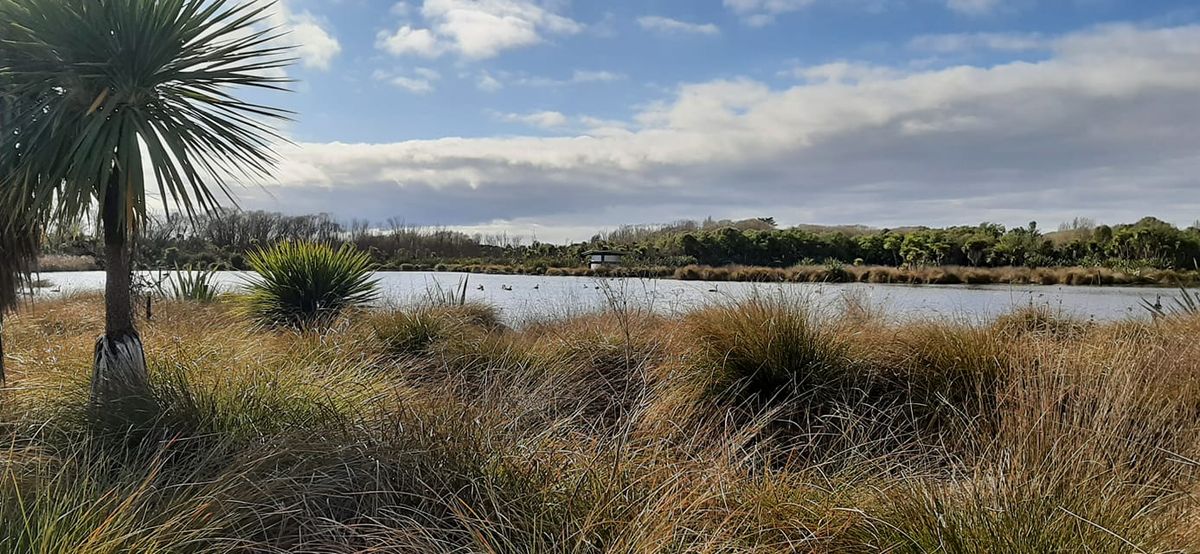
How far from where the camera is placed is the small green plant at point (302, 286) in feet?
29.0

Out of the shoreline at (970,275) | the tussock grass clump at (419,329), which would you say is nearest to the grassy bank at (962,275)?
the shoreline at (970,275)

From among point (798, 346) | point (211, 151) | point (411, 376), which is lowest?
point (411, 376)

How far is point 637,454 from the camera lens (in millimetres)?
2986

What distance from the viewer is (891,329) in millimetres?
5672

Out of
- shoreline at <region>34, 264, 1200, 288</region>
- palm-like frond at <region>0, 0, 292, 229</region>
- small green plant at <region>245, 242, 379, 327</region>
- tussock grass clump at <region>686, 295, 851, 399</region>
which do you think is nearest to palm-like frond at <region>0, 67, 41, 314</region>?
palm-like frond at <region>0, 0, 292, 229</region>

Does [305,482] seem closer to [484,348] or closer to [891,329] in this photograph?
[484,348]

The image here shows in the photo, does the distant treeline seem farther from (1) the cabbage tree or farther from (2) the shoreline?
(1) the cabbage tree

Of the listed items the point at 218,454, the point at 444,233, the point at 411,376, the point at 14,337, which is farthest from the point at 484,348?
the point at 444,233

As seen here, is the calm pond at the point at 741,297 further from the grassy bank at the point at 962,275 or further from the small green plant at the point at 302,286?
Answer: the grassy bank at the point at 962,275

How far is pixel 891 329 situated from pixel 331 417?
4.57 m

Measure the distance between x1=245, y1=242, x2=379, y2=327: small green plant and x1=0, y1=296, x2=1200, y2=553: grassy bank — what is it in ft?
11.1

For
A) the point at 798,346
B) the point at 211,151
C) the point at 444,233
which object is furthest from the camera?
the point at 444,233

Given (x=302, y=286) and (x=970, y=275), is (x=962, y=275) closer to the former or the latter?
(x=970, y=275)

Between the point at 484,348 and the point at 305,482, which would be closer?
the point at 305,482
